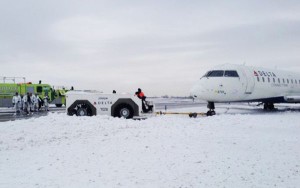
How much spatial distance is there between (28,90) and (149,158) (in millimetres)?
31121

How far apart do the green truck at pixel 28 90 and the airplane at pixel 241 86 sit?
69.6 feet

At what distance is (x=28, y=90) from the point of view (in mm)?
35500

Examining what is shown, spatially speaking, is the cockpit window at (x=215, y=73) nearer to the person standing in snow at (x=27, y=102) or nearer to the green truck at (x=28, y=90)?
the person standing in snow at (x=27, y=102)

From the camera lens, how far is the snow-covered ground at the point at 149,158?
592cm

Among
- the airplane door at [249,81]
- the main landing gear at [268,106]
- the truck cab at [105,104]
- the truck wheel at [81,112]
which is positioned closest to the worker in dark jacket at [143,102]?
the truck cab at [105,104]

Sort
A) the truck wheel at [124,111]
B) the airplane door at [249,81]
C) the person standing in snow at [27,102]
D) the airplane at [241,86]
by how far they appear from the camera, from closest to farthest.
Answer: the truck wheel at [124,111], the airplane at [241,86], the airplane door at [249,81], the person standing in snow at [27,102]

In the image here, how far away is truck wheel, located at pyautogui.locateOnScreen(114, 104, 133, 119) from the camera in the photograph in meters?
18.1

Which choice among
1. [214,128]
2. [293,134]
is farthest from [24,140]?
[293,134]

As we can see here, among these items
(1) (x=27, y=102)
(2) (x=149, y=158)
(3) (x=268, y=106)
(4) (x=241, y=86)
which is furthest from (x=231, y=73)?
(1) (x=27, y=102)

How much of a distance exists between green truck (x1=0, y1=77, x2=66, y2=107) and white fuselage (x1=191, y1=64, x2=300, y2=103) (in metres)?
21.3

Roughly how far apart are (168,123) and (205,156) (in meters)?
6.48

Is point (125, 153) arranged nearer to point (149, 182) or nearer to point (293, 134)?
point (149, 182)

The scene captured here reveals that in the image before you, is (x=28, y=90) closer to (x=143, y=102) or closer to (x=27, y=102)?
(x=27, y=102)

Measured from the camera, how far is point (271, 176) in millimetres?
6156
